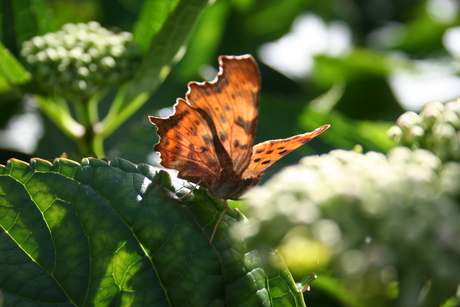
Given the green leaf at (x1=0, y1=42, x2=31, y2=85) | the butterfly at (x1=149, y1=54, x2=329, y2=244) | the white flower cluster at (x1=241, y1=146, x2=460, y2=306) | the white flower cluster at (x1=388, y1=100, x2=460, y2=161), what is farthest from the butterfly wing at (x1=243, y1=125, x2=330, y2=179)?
the green leaf at (x1=0, y1=42, x2=31, y2=85)

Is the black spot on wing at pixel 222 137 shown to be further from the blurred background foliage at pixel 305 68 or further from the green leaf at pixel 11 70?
the green leaf at pixel 11 70

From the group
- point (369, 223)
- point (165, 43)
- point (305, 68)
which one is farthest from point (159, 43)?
point (305, 68)

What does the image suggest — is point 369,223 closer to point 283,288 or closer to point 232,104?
point 283,288

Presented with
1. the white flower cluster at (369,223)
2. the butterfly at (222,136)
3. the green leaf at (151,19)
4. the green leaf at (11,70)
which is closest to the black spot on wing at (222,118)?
the butterfly at (222,136)

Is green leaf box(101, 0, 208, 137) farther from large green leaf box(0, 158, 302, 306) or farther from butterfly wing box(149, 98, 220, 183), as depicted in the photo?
large green leaf box(0, 158, 302, 306)

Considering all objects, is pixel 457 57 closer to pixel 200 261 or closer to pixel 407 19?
pixel 200 261

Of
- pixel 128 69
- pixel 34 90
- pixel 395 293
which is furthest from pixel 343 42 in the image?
pixel 395 293

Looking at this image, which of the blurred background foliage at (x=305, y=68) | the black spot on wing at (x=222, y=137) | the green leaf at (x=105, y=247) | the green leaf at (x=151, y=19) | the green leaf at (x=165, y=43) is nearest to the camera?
the green leaf at (x=105, y=247)
